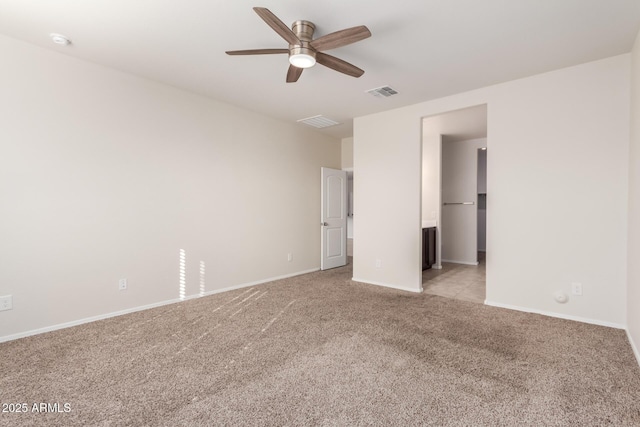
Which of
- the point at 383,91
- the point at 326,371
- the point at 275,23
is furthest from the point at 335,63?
the point at 326,371

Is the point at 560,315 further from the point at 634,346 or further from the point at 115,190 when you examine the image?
the point at 115,190

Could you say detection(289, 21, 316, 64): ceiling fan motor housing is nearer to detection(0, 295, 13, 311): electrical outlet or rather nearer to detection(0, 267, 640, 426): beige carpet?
A: detection(0, 267, 640, 426): beige carpet

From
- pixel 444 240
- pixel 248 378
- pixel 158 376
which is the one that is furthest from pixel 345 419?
pixel 444 240

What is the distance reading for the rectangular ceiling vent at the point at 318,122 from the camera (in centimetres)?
496

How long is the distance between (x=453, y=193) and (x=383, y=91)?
3.74 meters

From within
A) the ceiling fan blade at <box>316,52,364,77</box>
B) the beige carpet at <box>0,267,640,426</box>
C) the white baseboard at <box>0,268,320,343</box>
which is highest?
the ceiling fan blade at <box>316,52,364,77</box>

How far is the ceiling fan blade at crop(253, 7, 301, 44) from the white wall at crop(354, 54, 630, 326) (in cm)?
255

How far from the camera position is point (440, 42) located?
270cm

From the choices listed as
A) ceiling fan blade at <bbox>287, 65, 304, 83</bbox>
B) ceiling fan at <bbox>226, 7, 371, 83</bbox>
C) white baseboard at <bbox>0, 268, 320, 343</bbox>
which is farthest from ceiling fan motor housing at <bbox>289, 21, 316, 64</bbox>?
white baseboard at <bbox>0, 268, 320, 343</bbox>

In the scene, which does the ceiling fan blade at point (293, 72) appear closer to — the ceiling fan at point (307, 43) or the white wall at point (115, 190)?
the ceiling fan at point (307, 43)

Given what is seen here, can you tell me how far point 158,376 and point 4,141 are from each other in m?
2.44

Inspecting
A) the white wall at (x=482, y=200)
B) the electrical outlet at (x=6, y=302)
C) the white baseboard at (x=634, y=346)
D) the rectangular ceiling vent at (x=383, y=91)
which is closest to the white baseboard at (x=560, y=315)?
the white baseboard at (x=634, y=346)

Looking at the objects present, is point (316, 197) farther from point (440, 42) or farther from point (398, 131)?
point (440, 42)

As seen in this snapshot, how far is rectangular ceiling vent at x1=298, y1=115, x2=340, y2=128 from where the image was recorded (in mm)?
4961
